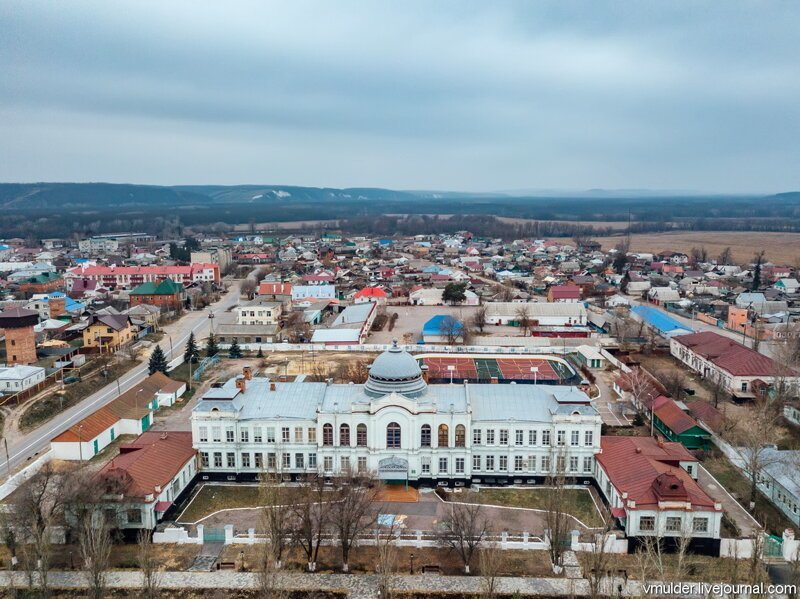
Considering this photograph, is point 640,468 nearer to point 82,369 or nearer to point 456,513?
point 456,513

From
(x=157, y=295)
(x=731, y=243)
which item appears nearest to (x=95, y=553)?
(x=157, y=295)

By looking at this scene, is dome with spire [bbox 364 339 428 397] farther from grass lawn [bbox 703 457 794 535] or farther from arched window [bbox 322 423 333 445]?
grass lawn [bbox 703 457 794 535]

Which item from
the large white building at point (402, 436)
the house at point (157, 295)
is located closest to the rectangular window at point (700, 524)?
the large white building at point (402, 436)

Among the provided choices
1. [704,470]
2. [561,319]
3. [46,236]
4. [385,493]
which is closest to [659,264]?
[561,319]

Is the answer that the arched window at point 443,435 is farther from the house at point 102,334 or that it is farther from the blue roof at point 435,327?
the house at point 102,334

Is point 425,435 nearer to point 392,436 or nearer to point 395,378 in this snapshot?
point 392,436

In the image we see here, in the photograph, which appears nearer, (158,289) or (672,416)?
Result: (672,416)
